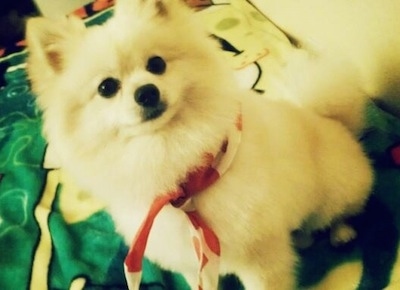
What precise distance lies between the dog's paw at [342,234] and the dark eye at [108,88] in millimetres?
645

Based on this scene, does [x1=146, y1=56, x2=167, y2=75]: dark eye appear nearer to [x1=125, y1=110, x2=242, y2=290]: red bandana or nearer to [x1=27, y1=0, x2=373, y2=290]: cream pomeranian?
[x1=27, y1=0, x2=373, y2=290]: cream pomeranian

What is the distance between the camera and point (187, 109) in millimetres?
984

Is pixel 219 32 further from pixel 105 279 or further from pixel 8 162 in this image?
pixel 105 279

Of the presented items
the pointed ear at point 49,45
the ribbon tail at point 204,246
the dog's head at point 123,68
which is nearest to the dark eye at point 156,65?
the dog's head at point 123,68

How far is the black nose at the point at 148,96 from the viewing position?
3.05 ft

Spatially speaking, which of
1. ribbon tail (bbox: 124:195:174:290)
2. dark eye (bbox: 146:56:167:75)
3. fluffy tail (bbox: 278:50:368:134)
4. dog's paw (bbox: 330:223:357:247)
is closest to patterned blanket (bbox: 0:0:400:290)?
dog's paw (bbox: 330:223:357:247)

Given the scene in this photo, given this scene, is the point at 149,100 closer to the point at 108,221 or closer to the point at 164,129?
the point at 164,129

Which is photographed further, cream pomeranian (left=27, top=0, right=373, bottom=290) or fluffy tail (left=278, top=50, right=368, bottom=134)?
fluffy tail (left=278, top=50, right=368, bottom=134)

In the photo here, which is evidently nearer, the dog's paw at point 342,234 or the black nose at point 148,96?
the black nose at point 148,96

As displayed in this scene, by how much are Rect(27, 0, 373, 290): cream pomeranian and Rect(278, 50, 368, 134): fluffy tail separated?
0.54 feet

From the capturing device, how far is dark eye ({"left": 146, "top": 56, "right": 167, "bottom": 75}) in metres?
0.98

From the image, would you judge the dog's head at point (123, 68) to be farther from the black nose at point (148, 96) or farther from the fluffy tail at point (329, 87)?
the fluffy tail at point (329, 87)

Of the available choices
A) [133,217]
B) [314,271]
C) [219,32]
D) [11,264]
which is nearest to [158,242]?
[133,217]

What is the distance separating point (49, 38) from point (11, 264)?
658 mm
